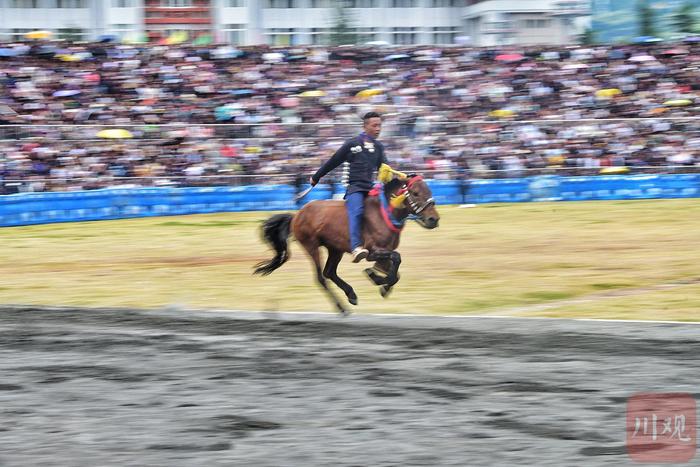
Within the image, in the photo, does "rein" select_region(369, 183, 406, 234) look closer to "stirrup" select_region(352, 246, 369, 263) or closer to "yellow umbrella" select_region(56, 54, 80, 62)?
"stirrup" select_region(352, 246, 369, 263)

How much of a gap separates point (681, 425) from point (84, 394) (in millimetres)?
4235

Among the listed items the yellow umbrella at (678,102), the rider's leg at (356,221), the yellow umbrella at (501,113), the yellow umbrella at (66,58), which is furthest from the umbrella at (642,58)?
the rider's leg at (356,221)

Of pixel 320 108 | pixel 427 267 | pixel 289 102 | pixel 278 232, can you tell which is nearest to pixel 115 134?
pixel 289 102

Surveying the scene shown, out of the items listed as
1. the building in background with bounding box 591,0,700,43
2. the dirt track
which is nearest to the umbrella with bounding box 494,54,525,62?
the building in background with bounding box 591,0,700,43

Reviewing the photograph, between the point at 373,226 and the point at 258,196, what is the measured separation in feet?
57.7

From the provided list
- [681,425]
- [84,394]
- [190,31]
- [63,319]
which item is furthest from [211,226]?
[190,31]

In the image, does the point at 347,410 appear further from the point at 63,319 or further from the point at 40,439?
the point at 63,319

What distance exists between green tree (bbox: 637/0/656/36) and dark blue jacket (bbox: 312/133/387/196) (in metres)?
33.2

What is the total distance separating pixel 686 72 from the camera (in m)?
35.8

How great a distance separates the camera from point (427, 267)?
1641 centimetres

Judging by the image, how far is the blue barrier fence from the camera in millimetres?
26047

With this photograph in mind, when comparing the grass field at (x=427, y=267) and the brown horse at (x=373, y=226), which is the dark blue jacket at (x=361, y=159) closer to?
the brown horse at (x=373, y=226)

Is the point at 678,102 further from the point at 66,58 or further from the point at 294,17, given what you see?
the point at 294,17

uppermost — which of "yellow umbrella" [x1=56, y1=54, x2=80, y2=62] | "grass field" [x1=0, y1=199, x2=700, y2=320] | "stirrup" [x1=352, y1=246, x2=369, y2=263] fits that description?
"yellow umbrella" [x1=56, y1=54, x2=80, y2=62]
